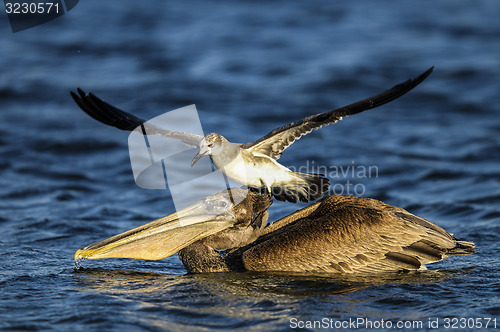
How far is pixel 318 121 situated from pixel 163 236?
1.79 metres

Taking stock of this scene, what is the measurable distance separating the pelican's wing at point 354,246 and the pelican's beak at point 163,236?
504 mm

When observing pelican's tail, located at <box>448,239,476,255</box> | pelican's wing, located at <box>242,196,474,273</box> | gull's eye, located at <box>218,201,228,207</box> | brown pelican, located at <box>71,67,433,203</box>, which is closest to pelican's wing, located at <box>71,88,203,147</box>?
brown pelican, located at <box>71,67,433,203</box>

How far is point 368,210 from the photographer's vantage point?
20.8 feet

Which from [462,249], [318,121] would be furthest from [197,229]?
[462,249]

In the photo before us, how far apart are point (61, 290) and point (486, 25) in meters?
13.4

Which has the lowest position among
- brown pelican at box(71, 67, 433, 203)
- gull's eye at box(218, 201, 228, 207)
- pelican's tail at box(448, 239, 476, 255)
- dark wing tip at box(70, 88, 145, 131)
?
pelican's tail at box(448, 239, 476, 255)

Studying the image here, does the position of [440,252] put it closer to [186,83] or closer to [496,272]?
[496,272]

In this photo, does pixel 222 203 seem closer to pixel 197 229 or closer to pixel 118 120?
pixel 197 229

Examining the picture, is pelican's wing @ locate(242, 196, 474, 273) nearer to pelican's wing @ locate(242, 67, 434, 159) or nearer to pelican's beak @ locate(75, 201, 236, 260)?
pelican's beak @ locate(75, 201, 236, 260)

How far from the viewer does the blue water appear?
18.4 ft

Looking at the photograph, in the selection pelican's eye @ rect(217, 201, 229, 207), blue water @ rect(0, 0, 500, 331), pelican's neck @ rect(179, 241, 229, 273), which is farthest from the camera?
pelican's eye @ rect(217, 201, 229, 207)

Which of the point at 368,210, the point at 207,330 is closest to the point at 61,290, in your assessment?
the point at 207,330

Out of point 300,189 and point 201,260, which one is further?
point 300,189

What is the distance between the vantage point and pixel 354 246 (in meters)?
6.27
